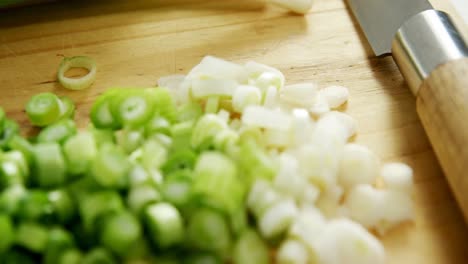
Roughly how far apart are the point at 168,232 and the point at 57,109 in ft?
1.58

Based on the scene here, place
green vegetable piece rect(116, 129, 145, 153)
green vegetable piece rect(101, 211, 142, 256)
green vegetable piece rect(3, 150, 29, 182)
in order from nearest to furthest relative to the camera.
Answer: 1. green vegetable piece rect(101, 211, 142, 256)
2. green vegetable piece rect(3, 150, 29, 182)
3. green vegetable piece rect(116, 129, 145, 153)

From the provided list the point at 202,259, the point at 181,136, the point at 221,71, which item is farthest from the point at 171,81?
the point at 202,259

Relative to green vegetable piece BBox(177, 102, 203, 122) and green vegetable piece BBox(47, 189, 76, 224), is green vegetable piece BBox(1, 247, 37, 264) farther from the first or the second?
green vegetable piece BBox(177, 102, 203, 122)

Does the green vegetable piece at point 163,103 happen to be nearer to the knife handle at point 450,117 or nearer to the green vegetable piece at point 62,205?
the green vegetable piece at point 62,205

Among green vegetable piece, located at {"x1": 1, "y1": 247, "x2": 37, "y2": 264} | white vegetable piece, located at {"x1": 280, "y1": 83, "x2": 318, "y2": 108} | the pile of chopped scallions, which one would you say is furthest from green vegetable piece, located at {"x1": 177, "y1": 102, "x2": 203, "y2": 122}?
green vegetable piece, located at {"x1": 1, "y1": 247, "x2": 37, "y2": 264}

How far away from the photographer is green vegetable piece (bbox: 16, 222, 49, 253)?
1176 mm

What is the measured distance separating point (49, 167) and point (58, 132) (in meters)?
0.13

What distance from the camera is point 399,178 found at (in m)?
1.31

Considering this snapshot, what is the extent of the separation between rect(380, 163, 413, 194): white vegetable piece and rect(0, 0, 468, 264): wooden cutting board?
8cm

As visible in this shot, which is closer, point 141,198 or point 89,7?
point 141,198

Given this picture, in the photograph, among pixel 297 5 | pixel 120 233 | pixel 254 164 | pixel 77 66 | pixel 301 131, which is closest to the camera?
pixel 120 233

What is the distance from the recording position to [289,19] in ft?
5.84

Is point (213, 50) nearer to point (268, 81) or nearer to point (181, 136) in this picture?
point (268, 81)

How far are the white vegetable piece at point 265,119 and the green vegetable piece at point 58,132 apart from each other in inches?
14.9
